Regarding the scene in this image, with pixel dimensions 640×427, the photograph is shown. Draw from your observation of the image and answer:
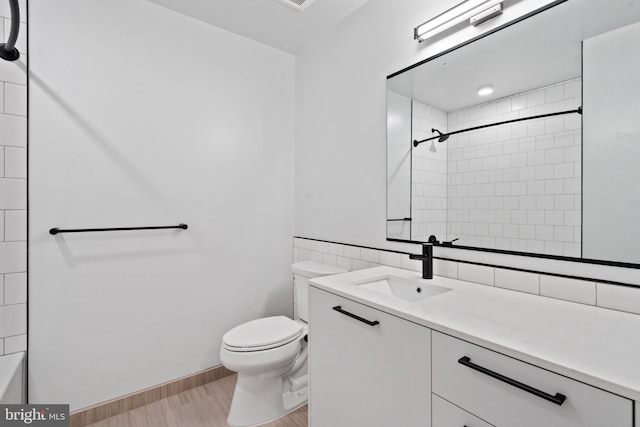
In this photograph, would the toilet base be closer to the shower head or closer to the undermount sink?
the undermount sink

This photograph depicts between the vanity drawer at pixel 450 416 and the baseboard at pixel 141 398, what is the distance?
5.39 ft

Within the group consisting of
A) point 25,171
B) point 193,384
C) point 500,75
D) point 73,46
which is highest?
point 73,46

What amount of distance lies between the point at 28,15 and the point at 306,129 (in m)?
1.62

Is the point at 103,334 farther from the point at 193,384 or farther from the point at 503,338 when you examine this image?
the point at 503,338

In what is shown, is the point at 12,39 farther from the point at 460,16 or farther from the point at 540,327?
the point at 540,327

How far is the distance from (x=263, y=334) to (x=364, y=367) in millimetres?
791

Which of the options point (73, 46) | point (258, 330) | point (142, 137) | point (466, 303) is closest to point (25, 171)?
A: point (142, 137)

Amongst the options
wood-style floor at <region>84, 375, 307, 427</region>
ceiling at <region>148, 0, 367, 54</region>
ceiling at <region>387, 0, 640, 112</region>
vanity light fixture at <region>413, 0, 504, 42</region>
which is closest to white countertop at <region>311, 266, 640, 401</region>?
ceiling at <region>387, 0, 640, 112</region>

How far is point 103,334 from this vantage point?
167 cm

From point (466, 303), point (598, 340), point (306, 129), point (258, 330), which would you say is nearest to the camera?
point (598, 340)

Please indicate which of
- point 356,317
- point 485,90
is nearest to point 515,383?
point 356,317

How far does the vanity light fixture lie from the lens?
122 cm

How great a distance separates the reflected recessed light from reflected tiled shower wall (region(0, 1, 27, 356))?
7.13 ft

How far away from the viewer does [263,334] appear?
1673mm
